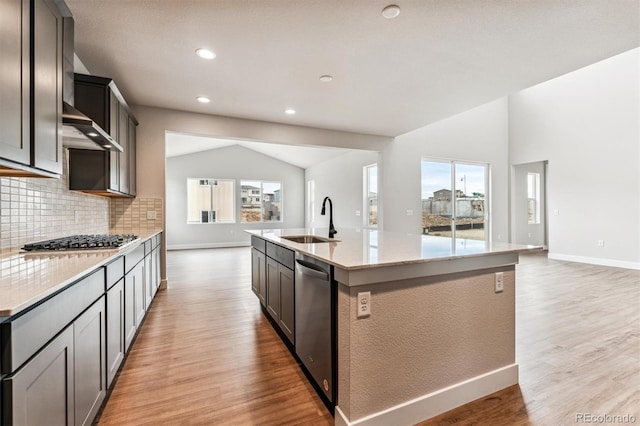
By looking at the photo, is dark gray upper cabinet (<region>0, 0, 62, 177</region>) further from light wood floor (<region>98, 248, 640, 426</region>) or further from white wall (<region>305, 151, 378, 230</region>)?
white wall (<region>305, 151, 378, 230</region>)

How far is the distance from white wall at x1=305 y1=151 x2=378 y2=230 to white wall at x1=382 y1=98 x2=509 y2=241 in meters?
0.69

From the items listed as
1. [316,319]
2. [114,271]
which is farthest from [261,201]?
[316,319]

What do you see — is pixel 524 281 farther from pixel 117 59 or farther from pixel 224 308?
pixel 117 59

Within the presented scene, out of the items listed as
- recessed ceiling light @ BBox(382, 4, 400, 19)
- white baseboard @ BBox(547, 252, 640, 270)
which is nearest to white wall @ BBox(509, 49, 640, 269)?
white baseboard @ BBox(547, 252, 640, 270)

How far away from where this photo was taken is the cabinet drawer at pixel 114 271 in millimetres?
1609

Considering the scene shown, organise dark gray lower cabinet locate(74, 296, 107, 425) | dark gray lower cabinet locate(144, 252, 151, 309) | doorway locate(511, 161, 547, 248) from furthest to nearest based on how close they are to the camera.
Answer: doorway locate(511, 161, 547, 248)
dark gray lower cabinet locate(144, 252, 151, 309)
dark gray lower cabinet locate(74, 296, 107, 425)

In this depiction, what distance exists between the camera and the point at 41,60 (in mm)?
1482

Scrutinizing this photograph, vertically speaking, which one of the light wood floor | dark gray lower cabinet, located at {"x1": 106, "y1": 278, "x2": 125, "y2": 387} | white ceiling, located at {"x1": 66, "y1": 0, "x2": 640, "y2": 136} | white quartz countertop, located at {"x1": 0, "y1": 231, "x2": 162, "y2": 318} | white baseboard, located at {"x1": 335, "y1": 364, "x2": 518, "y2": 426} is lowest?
the light wood floor

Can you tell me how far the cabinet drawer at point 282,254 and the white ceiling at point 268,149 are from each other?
15.7ft

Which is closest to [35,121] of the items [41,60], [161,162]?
[41,60]

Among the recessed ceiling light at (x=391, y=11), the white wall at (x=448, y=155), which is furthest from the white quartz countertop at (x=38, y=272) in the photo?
the white wall at (x=448, y=155)

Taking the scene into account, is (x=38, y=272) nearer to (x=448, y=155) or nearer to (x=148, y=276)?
(x=148, y=276)

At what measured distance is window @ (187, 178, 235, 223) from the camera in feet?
29.2

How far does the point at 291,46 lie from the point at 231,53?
0.58 metres
